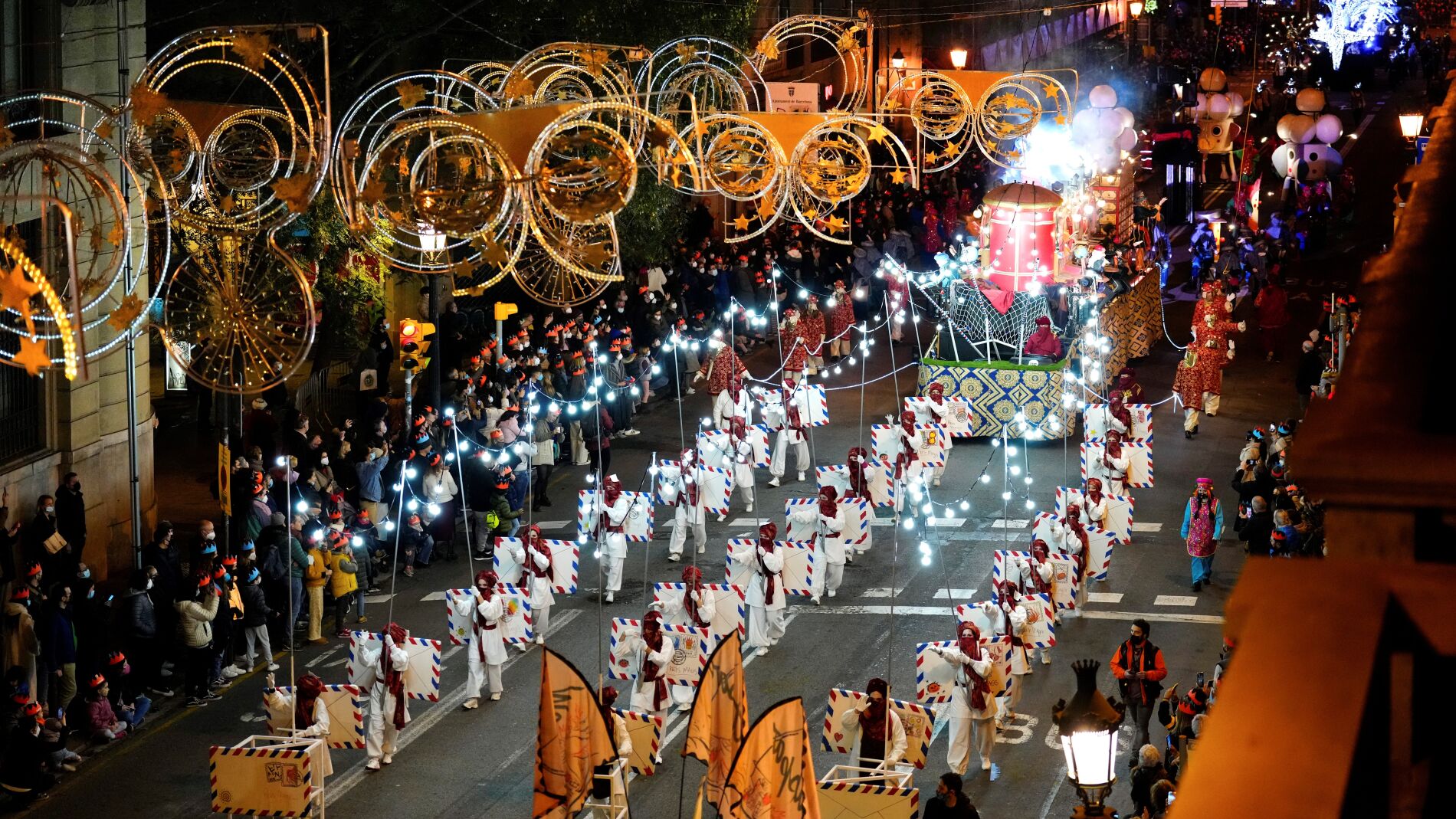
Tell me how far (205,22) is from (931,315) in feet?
51.1

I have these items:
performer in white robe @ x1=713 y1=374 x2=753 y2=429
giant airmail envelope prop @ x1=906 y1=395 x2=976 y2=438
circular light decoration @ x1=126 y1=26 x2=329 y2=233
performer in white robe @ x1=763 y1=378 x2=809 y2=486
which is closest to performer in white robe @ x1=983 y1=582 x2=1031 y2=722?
giant airmail envelope prop @ x1=906 y1=395 x2=976 y2=438

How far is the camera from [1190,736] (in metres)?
13.6

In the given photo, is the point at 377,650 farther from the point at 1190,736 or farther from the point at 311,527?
the point at 1190,736

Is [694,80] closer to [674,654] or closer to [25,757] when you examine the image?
[674,654]

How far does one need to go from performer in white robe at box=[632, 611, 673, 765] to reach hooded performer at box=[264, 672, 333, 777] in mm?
2948

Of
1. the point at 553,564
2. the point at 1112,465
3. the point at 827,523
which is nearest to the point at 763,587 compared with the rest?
the point at 827,523

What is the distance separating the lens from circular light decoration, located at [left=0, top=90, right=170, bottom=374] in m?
9.91

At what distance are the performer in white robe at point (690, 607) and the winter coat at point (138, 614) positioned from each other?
4.51m

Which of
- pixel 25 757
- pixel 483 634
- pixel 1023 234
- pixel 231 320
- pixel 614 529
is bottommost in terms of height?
pixel 25 757

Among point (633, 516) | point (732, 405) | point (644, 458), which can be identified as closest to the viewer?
point (633, 516)

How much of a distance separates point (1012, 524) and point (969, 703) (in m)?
8.12

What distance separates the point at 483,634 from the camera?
1744cm

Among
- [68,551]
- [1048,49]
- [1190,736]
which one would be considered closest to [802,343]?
[68,551]

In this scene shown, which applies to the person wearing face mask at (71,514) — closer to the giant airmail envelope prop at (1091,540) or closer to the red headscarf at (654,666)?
the red headscarf at (654,666)
